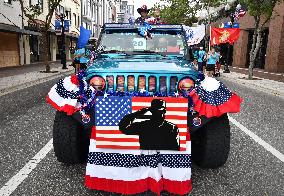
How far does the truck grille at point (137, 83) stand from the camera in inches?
143

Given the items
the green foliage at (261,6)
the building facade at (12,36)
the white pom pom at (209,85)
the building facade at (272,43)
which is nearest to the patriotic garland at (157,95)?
the white pom pom at (209,85)

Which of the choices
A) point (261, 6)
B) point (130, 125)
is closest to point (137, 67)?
point (130, 125)

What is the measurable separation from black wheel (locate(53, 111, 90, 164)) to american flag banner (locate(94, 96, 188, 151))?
56cm

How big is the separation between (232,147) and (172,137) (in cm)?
235

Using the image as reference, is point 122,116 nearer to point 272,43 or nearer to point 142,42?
point 142,42

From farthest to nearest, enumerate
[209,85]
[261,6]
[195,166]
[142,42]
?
[261,6]
[142,42]
[195,166]
[209,85]

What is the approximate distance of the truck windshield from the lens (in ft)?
16.3

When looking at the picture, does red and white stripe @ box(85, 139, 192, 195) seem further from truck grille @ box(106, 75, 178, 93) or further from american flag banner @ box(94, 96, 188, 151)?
truck grille @ box(106, 75, 178, 93)

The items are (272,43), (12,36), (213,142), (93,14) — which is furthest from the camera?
(93,14)

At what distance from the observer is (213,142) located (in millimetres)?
3988

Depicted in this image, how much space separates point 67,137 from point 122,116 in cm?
98

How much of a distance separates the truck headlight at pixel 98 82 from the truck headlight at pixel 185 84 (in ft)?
2.77

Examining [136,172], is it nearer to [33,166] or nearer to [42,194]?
[42,194]

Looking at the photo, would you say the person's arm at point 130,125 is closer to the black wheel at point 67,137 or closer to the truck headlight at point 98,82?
the truck headlight at point 98,82
